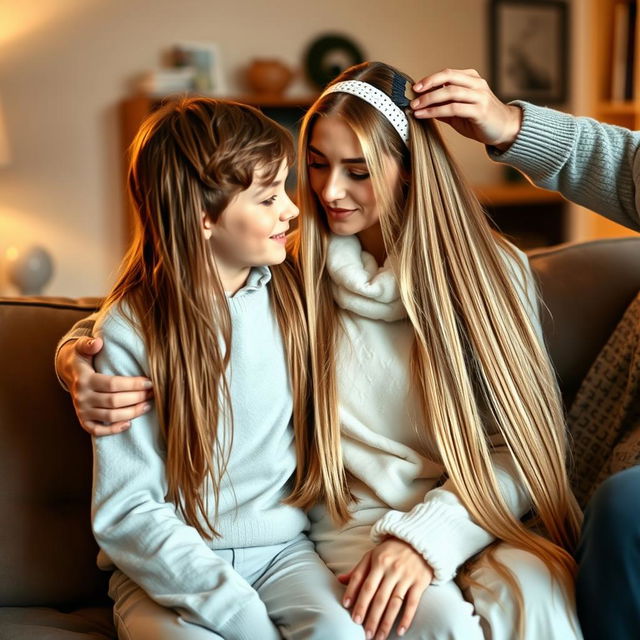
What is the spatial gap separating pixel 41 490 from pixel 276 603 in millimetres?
462

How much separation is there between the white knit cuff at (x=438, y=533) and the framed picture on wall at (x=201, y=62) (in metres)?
2.95

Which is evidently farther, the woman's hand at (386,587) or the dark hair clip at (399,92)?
the dark hair clip at (399,92)

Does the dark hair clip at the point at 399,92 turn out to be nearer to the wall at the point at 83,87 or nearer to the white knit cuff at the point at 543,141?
the white knit cuff at the point at 543,141

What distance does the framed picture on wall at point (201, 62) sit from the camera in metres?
3.93

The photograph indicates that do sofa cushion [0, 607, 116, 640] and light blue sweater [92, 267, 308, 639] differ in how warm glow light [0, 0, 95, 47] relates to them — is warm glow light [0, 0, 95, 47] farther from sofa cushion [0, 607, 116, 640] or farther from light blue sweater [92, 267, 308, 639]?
sofa cushion [0, 607, 116, 640]

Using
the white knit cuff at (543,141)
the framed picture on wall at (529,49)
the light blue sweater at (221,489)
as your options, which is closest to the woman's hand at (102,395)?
the light blue sweater at (221,489)

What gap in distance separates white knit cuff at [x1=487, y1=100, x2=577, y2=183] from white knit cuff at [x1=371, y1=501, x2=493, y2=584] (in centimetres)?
58

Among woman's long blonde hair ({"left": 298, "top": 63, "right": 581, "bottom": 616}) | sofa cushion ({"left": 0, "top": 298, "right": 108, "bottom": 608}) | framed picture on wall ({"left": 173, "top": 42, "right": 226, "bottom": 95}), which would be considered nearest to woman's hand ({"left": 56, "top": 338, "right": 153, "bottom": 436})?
sofa cushion ({"left": 0, "top": 298, "right": 108, "bottom": 608})

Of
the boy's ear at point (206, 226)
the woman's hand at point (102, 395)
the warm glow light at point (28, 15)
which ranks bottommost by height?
the woman's hand at point (102, 395)

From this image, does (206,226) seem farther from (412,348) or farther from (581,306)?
(581,306)

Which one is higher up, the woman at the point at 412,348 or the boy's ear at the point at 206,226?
the boy's ear at the point at 206,226

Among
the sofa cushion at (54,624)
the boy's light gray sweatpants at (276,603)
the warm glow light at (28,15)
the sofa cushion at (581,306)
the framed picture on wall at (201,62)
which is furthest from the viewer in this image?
the framed picture on wall at (201,62)

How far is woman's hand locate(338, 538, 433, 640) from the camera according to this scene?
1.23 meters

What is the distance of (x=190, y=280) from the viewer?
1.38 meters
